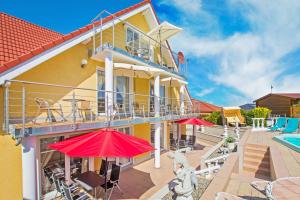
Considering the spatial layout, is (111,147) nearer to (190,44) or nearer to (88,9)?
(88,9)

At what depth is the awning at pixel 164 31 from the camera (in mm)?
16638

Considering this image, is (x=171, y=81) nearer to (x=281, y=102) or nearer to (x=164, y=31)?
(x=164, y=31)

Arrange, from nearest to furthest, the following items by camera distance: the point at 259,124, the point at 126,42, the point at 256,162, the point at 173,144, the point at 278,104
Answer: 1. the point at 256,162
2. the point at 126,42
3. the point at 173,144
4. the point at 259,124
5. the point at 278,104

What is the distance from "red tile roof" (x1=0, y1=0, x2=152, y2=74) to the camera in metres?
8.52

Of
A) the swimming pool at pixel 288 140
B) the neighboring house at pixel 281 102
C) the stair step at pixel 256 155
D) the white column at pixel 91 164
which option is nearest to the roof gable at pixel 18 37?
the white column at pixel 91 164

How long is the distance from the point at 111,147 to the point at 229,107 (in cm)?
2486

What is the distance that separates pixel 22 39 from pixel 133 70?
6.52 m

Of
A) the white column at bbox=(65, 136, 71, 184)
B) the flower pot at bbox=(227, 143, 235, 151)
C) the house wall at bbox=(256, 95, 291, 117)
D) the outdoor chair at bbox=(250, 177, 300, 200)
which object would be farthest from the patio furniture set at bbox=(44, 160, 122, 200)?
the house wall at bbox=(256, 95, 291, 117)

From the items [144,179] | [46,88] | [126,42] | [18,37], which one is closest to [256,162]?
[144,179]

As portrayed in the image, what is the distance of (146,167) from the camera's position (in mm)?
14180

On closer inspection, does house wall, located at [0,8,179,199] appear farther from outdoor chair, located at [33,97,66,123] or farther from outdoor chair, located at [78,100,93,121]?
outdoor chair, located at [78,100,93,121]

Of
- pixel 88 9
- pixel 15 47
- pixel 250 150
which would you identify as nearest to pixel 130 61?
pixel 15 47

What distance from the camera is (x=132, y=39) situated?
53.0ft

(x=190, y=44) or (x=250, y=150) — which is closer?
(x=250, y=150)
